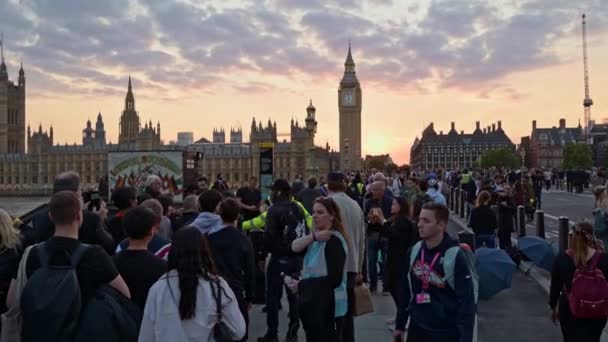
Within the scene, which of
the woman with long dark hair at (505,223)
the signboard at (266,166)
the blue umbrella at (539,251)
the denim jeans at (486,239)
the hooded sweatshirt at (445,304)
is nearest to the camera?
the hooded sweatshirt at (445,304)

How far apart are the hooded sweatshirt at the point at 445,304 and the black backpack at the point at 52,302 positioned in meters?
2.33

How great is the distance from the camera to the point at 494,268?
896 cm

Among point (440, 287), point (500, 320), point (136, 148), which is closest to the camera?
point (440, 287)

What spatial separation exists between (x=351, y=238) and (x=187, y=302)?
117 inches

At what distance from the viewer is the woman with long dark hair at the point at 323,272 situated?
5.24 m

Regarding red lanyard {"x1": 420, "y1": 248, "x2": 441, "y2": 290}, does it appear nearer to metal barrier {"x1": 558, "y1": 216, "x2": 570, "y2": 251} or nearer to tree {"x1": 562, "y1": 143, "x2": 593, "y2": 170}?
metal barrier {"x1": 558, "y1": 216, "x2": 570, "y2": 251}

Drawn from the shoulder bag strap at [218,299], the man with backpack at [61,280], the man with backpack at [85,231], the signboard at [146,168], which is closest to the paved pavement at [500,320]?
the man with backpack at [85,231]

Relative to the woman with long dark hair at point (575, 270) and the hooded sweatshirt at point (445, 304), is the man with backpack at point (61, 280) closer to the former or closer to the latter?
the hooded sweatshirt at point (445, 304)

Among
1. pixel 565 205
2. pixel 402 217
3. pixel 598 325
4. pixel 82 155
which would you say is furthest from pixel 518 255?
pixel 82 155

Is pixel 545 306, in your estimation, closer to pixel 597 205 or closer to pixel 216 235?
pixel 597 205

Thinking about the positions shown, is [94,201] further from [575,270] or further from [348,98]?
[348,98]

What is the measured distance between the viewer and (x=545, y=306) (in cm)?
934

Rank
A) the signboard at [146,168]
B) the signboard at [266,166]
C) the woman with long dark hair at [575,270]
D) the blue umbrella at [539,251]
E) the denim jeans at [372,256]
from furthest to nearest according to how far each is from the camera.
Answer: the signboard at [146,168], the signboard at [266,166], the denim jeans at [372,256], the blue umbrella at [539,251], the woman with long dark hair at [575,270]

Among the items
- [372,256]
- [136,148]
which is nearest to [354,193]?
[372,256]
